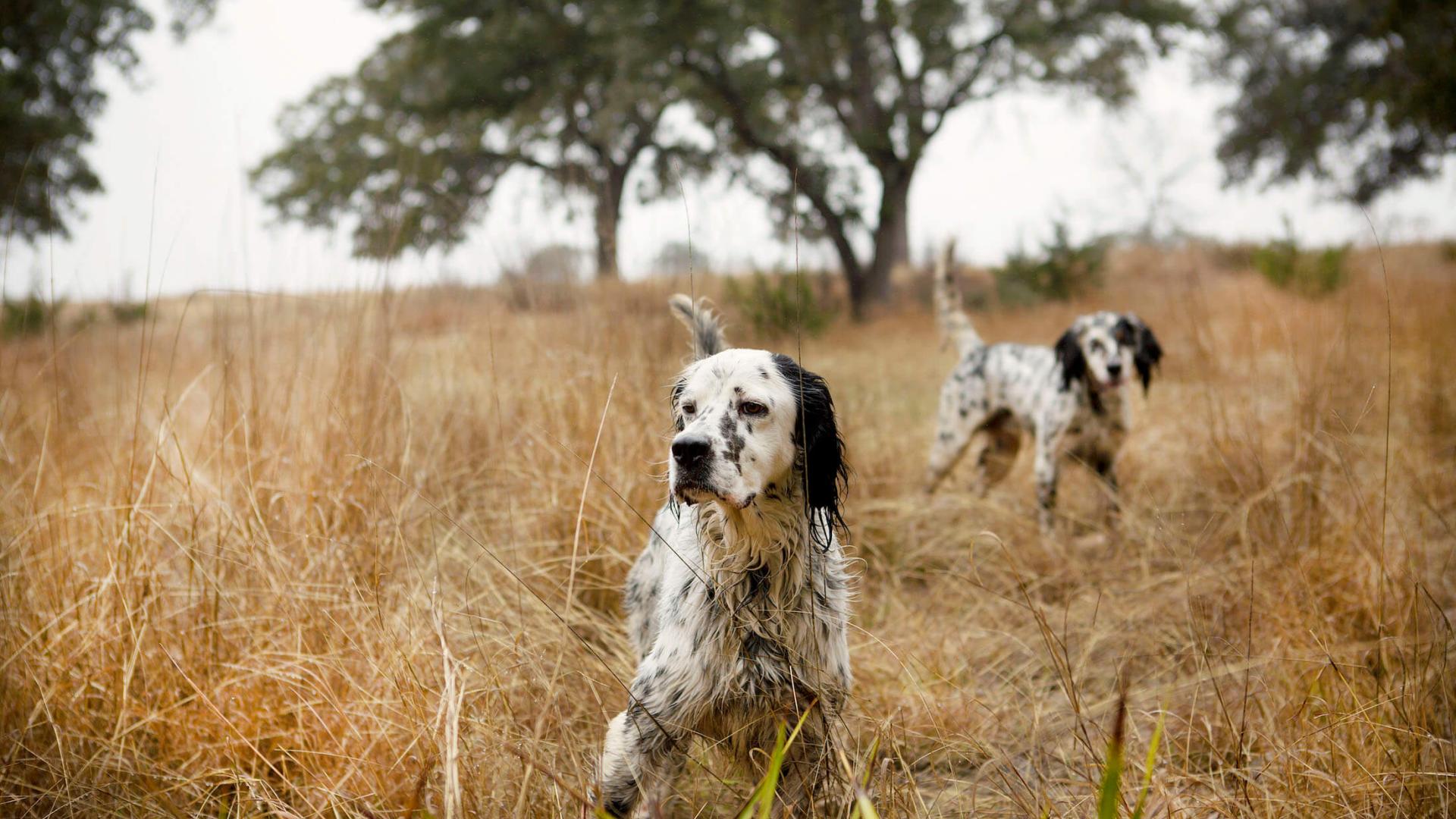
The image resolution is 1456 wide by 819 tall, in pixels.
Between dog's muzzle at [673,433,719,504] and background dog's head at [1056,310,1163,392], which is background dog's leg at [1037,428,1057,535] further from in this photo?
dog's muzzle at [673,433,719,504]

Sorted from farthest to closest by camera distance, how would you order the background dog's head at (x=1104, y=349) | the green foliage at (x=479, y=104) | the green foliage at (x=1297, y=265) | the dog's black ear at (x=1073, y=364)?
the green foliage at (x=479, y=104) < the green foliage at (x=1297, y=265) < the dog's black ear at (x=1073, y=364) < the background dog's head at (x=1104, y=349)

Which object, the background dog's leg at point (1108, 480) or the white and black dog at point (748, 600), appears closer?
the white and black dog at point (748, 600)

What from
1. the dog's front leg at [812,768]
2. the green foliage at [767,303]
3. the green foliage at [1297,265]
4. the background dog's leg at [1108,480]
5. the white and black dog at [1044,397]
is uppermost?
the green foliage at [1297,265]

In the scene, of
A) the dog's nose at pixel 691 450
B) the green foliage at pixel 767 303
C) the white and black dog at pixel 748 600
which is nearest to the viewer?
the dog's nose at pixel 691 450

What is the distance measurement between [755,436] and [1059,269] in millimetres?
13858

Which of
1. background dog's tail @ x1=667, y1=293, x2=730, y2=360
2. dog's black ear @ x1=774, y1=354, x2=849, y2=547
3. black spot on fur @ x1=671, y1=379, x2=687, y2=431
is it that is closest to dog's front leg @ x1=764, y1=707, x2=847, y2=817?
dog's black ear @ x1=774, y1=354, x2=849, y2=547

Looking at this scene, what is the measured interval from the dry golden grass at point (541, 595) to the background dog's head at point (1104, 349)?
334 millimetres

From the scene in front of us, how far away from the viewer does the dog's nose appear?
157cm

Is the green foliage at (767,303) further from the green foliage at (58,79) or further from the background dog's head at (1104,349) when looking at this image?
the green foliage at (58,79)

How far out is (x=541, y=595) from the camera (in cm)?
248

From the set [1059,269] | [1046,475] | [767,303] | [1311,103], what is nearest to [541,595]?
[767,303]

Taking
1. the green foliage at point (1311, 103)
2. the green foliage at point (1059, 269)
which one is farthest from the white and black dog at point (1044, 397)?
the green foliage at point (1311, 103)

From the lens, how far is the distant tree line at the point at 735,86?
12570 mm

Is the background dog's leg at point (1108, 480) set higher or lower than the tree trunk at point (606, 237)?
lower
